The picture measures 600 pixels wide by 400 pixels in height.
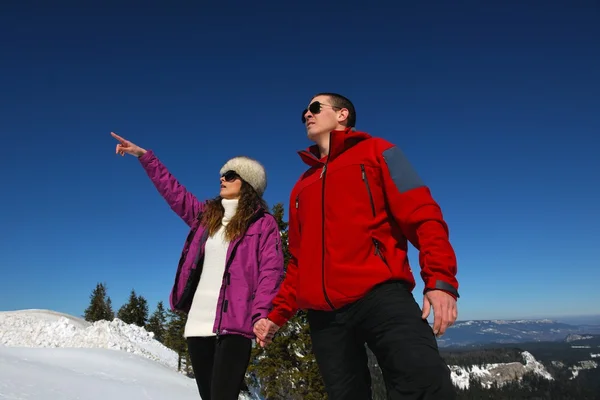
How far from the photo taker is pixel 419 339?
6.93 ft

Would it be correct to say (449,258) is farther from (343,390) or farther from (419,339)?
(343,390)

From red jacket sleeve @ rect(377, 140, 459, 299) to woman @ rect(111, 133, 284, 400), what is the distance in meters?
1.60

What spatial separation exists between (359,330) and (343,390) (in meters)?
0.42

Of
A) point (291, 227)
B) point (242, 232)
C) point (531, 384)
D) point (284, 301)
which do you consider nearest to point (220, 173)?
point (242, 232)

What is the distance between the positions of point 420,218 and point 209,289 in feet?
7.65

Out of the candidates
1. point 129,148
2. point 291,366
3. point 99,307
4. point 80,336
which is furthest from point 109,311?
point 129,148

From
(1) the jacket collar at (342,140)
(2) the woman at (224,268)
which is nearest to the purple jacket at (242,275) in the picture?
(2) the woman at (224,268)

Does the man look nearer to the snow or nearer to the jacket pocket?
the jacket pocket

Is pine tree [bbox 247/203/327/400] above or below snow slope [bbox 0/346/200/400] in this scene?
below

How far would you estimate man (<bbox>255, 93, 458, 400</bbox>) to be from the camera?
211 centimetres

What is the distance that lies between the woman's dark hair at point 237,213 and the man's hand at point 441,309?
2245 millimetres

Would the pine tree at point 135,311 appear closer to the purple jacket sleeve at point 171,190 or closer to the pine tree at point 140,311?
the pine tree at point 140,311

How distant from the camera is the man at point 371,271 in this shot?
2.11m

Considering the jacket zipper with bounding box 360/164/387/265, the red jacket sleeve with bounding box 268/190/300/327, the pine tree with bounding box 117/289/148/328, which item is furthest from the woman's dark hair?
the pine tree with bounding box 117/289/148/328
